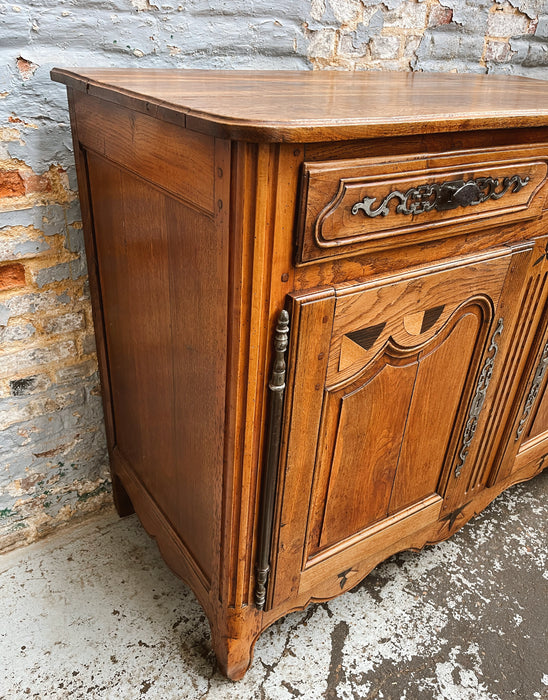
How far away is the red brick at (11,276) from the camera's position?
1.35m

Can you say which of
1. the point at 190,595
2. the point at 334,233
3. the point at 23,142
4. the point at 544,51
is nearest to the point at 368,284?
the point at 334,233

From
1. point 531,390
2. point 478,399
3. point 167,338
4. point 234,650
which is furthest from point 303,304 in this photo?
point 531,390

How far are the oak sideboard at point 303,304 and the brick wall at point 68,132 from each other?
0.09 metres

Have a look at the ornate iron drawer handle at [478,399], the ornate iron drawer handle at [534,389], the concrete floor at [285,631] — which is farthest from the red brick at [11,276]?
the ornate iron drawer handle at [534,389]

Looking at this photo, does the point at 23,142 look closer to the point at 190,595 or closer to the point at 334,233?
the point at 334,233

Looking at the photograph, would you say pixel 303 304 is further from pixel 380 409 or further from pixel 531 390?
pixel 531 390

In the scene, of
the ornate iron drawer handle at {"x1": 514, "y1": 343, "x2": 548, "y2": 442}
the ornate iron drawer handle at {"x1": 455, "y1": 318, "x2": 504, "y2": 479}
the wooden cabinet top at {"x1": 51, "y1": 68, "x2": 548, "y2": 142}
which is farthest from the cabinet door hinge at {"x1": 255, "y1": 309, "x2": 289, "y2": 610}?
the ornate iron drawer handle at {"x1": 514, "y1": 343, "x2": 548, "y2": 442}

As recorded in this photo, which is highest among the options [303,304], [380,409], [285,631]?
[303,304]

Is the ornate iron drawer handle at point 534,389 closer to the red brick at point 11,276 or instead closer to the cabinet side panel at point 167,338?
the cabinet side panel at point 167,338

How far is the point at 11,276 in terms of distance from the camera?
136 cm

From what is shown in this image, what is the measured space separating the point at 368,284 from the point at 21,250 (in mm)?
855

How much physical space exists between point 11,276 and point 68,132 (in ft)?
1.20

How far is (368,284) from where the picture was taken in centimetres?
96

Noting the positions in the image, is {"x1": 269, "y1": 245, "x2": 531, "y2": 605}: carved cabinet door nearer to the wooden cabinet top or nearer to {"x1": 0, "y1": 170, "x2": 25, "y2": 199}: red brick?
the wooden cabinet top
